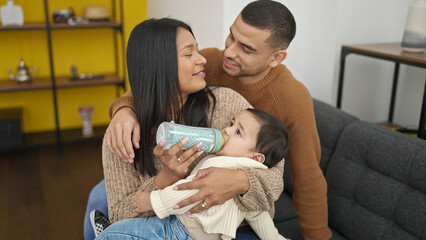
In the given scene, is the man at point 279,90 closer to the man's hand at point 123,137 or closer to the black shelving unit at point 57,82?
the man's hand at point 123,137

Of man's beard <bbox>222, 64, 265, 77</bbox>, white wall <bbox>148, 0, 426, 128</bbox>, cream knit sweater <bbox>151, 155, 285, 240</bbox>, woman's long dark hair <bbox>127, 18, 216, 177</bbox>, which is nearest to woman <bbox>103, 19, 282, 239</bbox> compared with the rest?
woman's long dark hair <bbox>127, 18, 216, 177</bbox>

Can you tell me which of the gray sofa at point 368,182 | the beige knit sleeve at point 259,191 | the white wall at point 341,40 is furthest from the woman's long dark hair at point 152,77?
the white wall at point 341,40

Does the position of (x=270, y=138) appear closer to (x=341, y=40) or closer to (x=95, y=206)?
(x=95, y=206)

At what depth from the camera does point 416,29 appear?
6.95 ft

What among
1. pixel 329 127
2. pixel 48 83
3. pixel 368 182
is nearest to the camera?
pixel 368 182

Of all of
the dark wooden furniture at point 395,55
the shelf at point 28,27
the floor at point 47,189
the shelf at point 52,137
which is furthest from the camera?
the shelf at point 52,137

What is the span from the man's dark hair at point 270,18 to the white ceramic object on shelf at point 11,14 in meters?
2.44

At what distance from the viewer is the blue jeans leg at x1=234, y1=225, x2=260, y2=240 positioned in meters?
1.47

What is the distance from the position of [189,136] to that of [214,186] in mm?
162

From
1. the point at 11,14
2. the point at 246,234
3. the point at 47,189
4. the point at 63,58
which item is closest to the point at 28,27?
the point at 11,14

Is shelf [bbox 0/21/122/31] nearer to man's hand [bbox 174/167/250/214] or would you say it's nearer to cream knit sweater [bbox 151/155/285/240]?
cream knit sweater [bbox 151/155/285/240]

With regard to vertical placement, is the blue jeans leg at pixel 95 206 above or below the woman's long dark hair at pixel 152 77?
below

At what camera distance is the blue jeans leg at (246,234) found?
147cm

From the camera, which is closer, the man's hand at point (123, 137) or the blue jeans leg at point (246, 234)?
the man's hand at point (123, 137)
